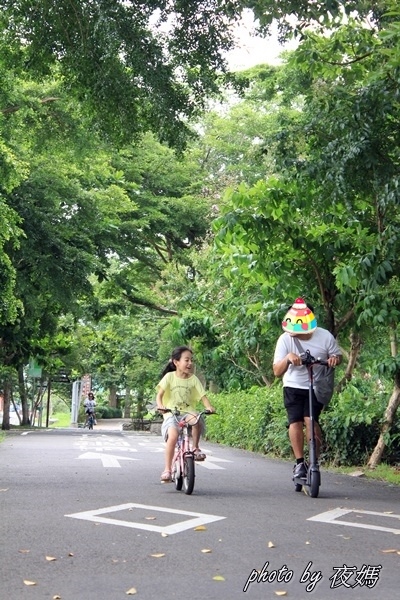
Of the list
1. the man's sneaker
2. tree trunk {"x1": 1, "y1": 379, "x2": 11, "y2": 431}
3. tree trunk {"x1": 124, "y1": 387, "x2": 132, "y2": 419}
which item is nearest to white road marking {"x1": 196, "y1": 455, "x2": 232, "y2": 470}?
the man's sneaker

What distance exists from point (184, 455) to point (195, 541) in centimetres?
300

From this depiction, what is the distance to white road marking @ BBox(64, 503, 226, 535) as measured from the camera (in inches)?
243

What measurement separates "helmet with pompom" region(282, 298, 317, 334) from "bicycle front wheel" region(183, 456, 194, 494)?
164 cm

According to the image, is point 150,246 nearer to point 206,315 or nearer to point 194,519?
point 206,315

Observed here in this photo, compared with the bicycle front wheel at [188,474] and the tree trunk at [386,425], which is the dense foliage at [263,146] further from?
the bicycle front wheel at [188,474]

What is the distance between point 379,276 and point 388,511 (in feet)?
9.28

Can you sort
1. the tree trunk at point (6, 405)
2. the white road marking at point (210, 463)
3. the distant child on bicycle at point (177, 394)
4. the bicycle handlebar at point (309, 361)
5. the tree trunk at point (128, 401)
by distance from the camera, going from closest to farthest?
the bicycle handlebar at point (309, 361), the distant child on bicycle at point (177, 394), the white road marking at point (210, 463), the tree trunk at point (6, 405), the tree trunk at point (128, 401)

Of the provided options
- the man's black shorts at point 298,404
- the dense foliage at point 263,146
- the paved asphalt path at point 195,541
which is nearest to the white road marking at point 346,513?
the paved asphalt path at point 195,541

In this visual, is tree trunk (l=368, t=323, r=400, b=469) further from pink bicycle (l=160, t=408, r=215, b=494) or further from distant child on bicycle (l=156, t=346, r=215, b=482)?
pink bicycle (l=160, t=408, r=215, b=494)

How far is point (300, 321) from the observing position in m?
8.49

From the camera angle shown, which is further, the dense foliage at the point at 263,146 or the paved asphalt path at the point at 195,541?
the dense foliage at the point at 263,146

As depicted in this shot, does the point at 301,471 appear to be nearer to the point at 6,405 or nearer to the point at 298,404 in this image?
the point at 298,404

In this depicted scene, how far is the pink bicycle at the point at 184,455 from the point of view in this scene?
8469mm

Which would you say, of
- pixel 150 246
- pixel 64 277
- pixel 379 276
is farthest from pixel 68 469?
pixel 150 246
